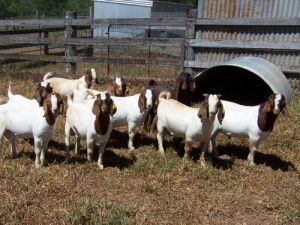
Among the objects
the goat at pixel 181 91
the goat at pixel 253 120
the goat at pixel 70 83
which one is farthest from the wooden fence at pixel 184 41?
the goat at pixel 253 120

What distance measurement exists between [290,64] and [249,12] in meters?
1.95

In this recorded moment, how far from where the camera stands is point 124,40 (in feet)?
42.1

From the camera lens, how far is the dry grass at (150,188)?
16.7 ft

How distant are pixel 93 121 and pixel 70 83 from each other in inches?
153

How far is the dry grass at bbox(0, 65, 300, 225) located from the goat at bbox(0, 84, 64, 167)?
1.43ft

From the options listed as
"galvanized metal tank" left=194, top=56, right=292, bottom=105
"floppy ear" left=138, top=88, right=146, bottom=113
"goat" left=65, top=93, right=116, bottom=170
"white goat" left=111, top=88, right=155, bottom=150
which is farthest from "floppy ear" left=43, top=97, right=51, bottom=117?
"galvanized metal tank" left=194, top=56, right=292, bottom=105

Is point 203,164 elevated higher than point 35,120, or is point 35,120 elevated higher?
point 35,120

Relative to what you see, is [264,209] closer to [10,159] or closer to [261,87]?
[10,159]

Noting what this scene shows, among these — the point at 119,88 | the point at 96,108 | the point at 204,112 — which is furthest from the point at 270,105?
the point at 119,88

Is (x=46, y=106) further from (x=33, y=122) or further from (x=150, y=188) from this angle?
(x=150, y=188)

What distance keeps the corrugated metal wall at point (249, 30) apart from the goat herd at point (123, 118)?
4.59 m

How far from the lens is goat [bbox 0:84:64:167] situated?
588 centimetres

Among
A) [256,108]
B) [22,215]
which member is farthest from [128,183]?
[256,108]

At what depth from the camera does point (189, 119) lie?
265 inches
